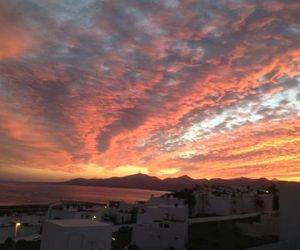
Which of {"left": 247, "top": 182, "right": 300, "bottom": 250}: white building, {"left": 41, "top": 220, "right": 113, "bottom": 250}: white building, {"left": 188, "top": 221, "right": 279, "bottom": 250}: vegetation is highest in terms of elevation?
{"left": 247, "top": 182, "right": 300, "bottom": 250}: white building

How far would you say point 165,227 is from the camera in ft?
130

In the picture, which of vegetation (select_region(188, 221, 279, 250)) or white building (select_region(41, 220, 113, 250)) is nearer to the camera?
white building (select_region(41, 220, 113, 250))

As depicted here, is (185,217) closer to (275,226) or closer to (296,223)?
(275,226)

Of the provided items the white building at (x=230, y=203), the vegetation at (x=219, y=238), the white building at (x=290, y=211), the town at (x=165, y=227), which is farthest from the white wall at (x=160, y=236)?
the white building at (x=230, y=203)

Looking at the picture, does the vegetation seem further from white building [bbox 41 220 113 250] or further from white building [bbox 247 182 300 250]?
white building [bbox 41 220 113 250]

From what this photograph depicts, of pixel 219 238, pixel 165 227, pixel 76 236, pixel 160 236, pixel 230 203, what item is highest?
pixel 230 203

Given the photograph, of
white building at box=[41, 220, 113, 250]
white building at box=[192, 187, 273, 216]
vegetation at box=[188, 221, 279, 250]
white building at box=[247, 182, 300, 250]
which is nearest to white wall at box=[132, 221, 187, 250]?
vegetation at box=[188, 221, 279, 250]

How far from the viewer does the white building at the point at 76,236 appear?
2211cm

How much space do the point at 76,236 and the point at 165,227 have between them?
18.8 meters

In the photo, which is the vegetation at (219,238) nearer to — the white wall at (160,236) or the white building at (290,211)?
the white wall at (160,236)

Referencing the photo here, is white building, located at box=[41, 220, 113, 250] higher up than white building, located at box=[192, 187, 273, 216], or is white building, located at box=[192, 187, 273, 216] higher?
white building, located at box=[192, 187, 273, 216]

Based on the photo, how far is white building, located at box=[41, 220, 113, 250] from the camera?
72.5ft

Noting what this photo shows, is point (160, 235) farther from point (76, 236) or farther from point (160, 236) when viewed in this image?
point (76, 236)

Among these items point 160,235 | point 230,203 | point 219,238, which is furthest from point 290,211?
point 230,203
